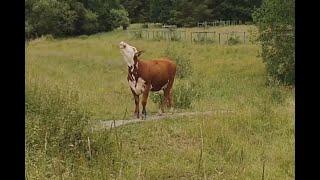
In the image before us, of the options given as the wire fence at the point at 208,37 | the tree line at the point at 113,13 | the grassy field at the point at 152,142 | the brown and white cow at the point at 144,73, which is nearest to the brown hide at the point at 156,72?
the brown and white cow at the point at 144,73

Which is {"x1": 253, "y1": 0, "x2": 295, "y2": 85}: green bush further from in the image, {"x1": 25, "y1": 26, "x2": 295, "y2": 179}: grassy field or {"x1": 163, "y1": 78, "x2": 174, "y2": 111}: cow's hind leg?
{"x1": 163, "y1": 78, "x2": 174, "y2": 111}: cow's hind leg

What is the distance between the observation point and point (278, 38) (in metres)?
20.7

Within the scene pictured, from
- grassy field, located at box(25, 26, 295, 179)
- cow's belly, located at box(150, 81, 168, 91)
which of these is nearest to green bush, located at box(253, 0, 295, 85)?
grassy field, located at box(25, 26, 295, 179)

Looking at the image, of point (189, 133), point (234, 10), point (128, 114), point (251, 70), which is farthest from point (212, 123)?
point (234, 10)

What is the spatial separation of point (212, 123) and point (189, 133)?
0.78m

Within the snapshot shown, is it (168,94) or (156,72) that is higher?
(156,72)

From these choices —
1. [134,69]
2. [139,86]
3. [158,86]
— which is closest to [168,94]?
[158,86]

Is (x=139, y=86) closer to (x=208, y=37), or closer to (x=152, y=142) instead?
(x=152, y=142)

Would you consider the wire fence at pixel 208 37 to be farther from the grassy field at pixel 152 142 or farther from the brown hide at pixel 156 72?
the brown hide at pixel 156 72

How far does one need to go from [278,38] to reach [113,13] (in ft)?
123

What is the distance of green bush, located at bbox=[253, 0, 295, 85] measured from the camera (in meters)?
20.2

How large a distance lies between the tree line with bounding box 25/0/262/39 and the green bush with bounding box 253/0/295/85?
26145 mm

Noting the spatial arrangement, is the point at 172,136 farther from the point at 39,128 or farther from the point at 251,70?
the point at 251,70
